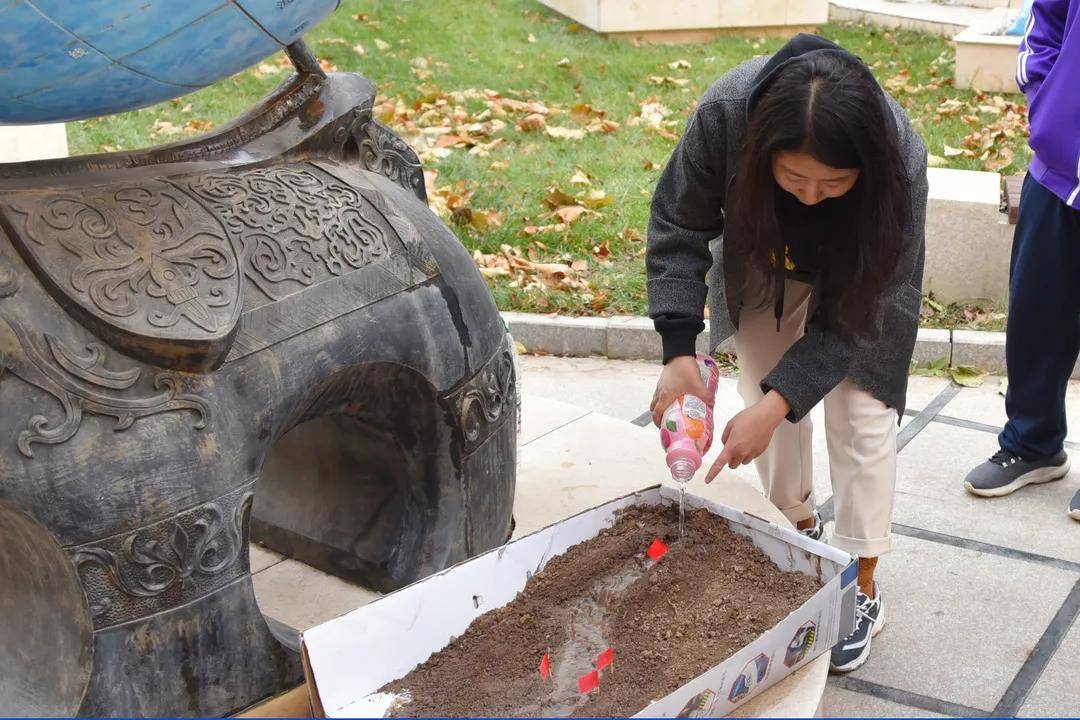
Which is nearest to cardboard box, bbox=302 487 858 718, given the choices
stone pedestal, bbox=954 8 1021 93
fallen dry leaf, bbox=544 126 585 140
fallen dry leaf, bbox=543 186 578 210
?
fallen dry leaf, bbox=543 186 578 210

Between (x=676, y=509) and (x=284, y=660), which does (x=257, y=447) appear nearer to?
(x=284, y=660)

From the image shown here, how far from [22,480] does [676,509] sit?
131cm

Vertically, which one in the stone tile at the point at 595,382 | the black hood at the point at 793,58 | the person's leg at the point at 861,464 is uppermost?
the black hood at the point at 793,58

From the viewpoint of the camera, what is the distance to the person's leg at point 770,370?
107 inches

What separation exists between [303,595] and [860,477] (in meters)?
1.25

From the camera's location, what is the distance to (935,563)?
3.10 metres

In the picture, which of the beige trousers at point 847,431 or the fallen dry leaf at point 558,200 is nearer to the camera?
the beige trousers at point 847,431

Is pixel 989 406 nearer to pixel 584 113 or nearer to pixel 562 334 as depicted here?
pixel 562 334

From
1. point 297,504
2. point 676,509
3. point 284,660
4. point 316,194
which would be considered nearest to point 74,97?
point 316,194

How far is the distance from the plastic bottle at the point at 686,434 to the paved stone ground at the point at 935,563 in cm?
55

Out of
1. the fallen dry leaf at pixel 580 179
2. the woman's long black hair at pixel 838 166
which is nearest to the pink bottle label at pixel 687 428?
the woman's long black hair at pixel 838 166

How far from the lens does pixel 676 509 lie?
8.30 feet

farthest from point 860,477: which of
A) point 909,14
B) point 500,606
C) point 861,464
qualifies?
point 909,14

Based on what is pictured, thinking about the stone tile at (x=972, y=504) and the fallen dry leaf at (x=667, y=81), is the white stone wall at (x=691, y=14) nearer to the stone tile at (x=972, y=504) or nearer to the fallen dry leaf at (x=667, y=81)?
the fallen dry leaf at (x=667, y=81)
